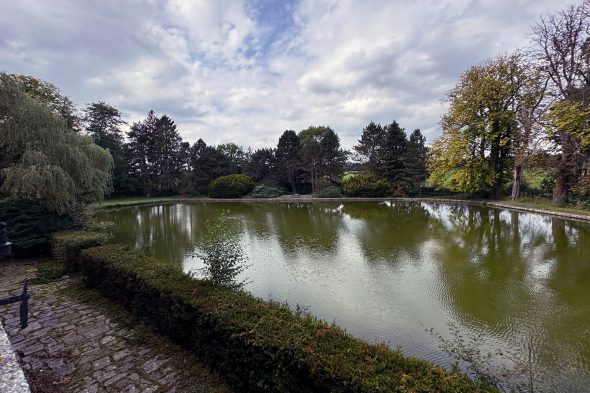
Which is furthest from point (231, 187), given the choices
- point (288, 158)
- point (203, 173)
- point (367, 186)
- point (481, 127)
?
point (481, 127)

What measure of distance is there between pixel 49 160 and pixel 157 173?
1140 inches

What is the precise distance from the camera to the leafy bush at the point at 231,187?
2984 centimetres

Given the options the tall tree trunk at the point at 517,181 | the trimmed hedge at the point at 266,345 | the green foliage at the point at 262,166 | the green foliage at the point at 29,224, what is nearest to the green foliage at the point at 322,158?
the green foliage at the point at 262,166

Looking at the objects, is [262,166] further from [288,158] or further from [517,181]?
[517,181]

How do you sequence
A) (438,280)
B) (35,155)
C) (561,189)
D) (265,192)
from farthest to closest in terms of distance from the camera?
(265,192)
(561,189)
(35,155)
(438,280)

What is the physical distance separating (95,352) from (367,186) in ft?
77.7

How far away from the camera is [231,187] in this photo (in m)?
29.8

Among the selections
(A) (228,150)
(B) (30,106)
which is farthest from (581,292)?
(A) (228,150)

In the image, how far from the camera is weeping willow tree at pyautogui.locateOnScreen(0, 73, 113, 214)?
7520 millimetres

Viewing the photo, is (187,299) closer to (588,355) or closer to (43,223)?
(588,355)

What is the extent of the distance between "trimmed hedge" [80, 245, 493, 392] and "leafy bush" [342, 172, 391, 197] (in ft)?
74.3

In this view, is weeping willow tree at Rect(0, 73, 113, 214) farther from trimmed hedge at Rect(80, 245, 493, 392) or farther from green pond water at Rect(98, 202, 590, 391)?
trimmed hedge at Rect(80, 245, 493, 392)

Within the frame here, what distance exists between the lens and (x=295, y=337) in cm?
252

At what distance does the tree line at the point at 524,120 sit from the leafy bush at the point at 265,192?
47.4 feet
